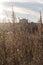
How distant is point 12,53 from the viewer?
4.49 m

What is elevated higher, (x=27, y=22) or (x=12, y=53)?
(x=27, y=22)

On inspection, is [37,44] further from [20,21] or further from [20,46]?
[20,21]

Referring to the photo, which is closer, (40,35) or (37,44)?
(37,44)

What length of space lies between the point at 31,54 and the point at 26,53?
0.12 meters

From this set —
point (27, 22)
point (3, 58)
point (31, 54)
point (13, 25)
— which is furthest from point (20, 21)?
point (3, 58)

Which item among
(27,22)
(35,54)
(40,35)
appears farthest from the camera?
(27,22)

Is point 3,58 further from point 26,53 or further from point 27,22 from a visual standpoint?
point 27,22

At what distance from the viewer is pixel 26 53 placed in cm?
470

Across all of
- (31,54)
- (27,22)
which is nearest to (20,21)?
(27,22)

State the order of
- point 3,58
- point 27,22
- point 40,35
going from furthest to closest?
point 27,22 < point 40,35 < point 3,58

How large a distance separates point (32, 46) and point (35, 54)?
0.27 metres

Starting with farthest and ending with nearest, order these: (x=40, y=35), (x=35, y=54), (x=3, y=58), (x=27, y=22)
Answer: (x=27, y=22), (x=40, y=35), (x=35, y=54), (x=3, y=58)

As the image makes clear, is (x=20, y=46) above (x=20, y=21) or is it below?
below

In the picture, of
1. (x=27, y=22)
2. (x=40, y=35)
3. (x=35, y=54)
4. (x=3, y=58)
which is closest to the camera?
(x=3, y=58)
